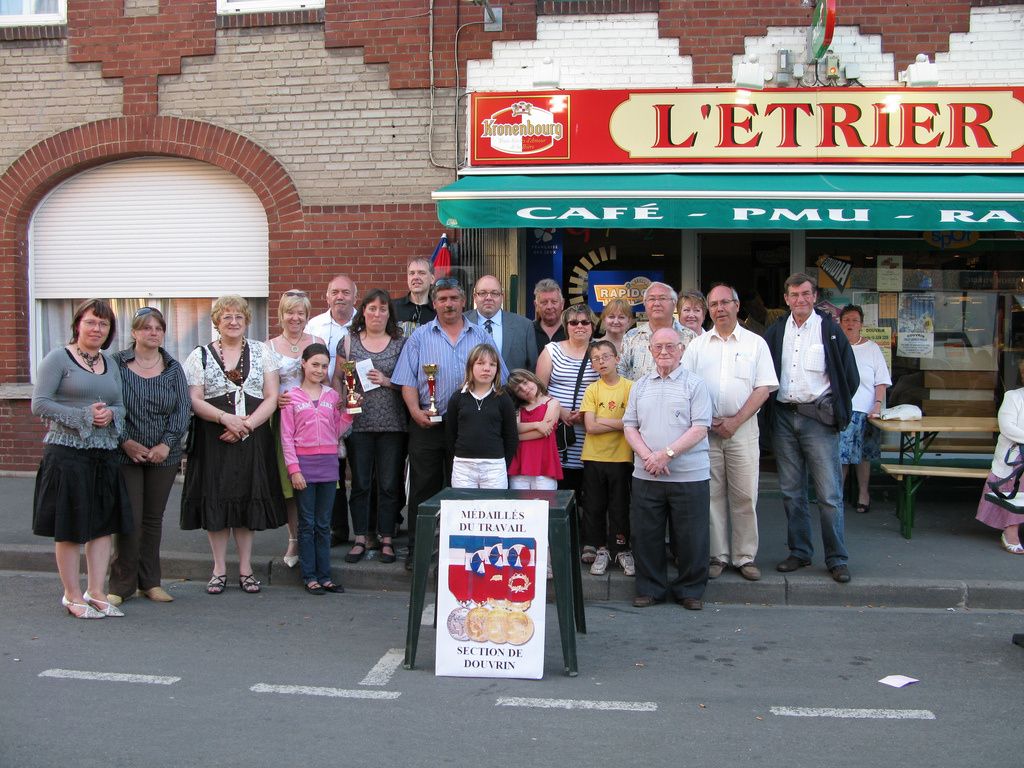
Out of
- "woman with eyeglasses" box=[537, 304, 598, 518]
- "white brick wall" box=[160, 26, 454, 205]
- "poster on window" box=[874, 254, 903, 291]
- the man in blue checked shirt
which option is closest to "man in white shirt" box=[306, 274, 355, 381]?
the man in blue checked shirt

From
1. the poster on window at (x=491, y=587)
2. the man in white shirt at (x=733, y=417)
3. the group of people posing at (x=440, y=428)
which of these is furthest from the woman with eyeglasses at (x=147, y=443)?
the man in white shirt at (x=733, y=417)

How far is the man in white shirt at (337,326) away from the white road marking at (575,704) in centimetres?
289

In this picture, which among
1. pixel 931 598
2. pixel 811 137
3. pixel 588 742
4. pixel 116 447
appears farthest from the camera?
pixel 811 137

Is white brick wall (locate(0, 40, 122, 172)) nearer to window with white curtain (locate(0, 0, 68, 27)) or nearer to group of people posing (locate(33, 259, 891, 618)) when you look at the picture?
window with white curtain (locate(0, 0, 68, 27))

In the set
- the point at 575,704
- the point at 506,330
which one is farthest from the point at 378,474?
the point at 575,704

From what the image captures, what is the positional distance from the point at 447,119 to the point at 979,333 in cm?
548

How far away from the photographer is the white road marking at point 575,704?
4629 mm

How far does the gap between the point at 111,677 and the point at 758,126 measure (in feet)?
23.0

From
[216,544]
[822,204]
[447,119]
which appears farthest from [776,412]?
[447,119]

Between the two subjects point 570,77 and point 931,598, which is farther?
point 570,77

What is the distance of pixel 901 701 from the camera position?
4.74 meters

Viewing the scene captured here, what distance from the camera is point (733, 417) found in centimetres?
661

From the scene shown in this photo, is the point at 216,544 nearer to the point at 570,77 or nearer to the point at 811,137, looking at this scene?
the point at 570,77

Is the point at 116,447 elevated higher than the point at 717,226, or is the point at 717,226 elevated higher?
the point at 717,226
